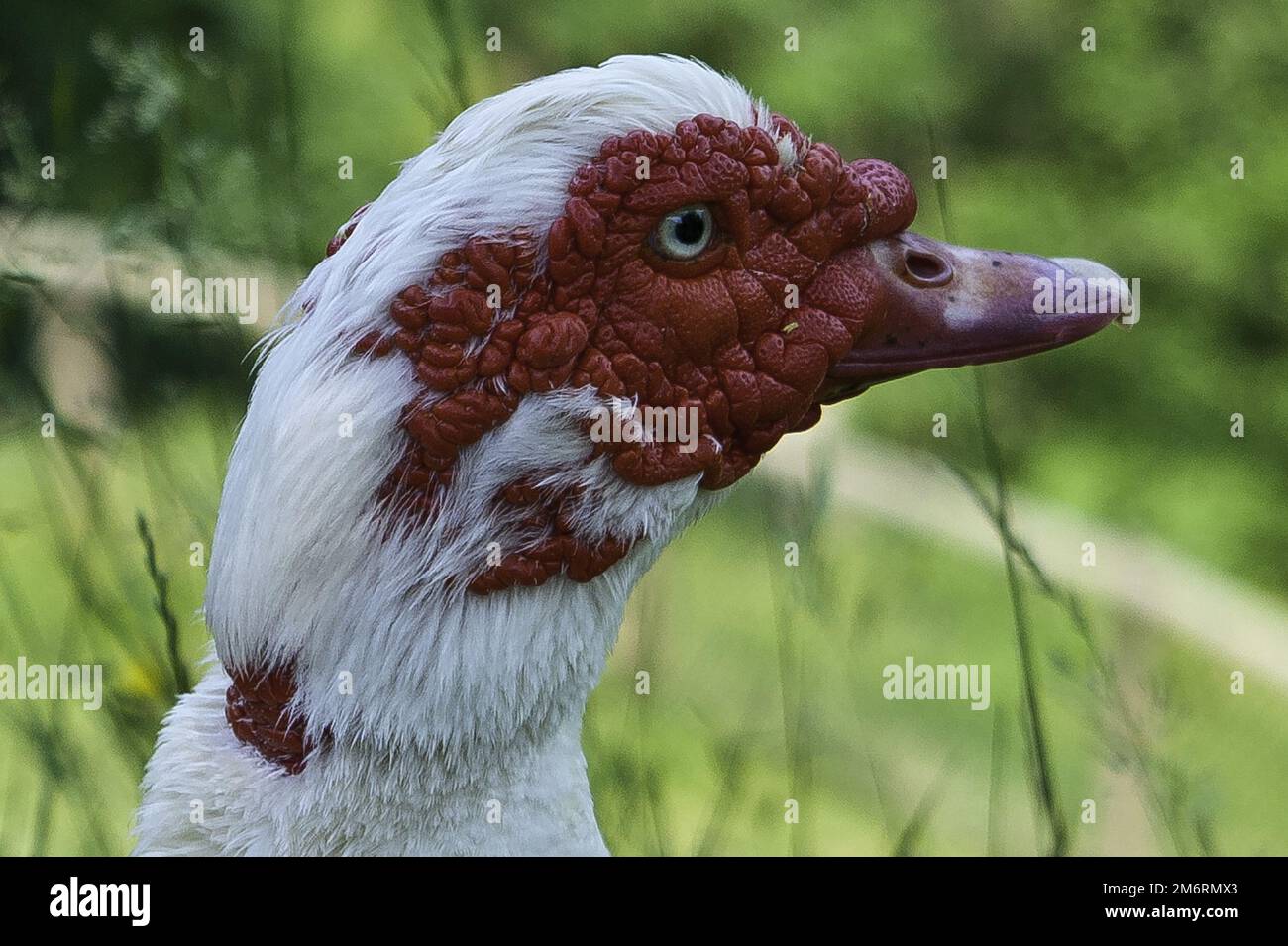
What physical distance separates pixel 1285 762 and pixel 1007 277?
3565mm

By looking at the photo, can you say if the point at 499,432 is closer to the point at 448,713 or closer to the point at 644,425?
the point at 644,425

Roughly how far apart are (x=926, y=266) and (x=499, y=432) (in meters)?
0.72

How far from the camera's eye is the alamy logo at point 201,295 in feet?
9.40

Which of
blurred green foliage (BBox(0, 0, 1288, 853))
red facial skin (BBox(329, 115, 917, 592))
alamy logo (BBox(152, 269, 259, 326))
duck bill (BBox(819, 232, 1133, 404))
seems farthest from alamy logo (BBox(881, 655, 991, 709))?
alamy logo (BBox(152, 269, 259, 326))

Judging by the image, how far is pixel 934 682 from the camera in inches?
135

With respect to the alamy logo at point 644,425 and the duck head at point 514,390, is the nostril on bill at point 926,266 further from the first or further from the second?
the alamy logo at point 644,425

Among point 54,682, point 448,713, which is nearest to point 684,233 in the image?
point 448,713

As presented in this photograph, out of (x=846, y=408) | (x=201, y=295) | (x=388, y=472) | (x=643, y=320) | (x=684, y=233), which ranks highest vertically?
(x=846, y=408)

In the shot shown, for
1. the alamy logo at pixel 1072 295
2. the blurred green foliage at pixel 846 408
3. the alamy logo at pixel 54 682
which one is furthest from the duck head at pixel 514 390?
the alamy logo at pixel 54 682

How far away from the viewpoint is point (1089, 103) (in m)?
5.84

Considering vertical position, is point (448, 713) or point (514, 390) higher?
point (514, 390)
